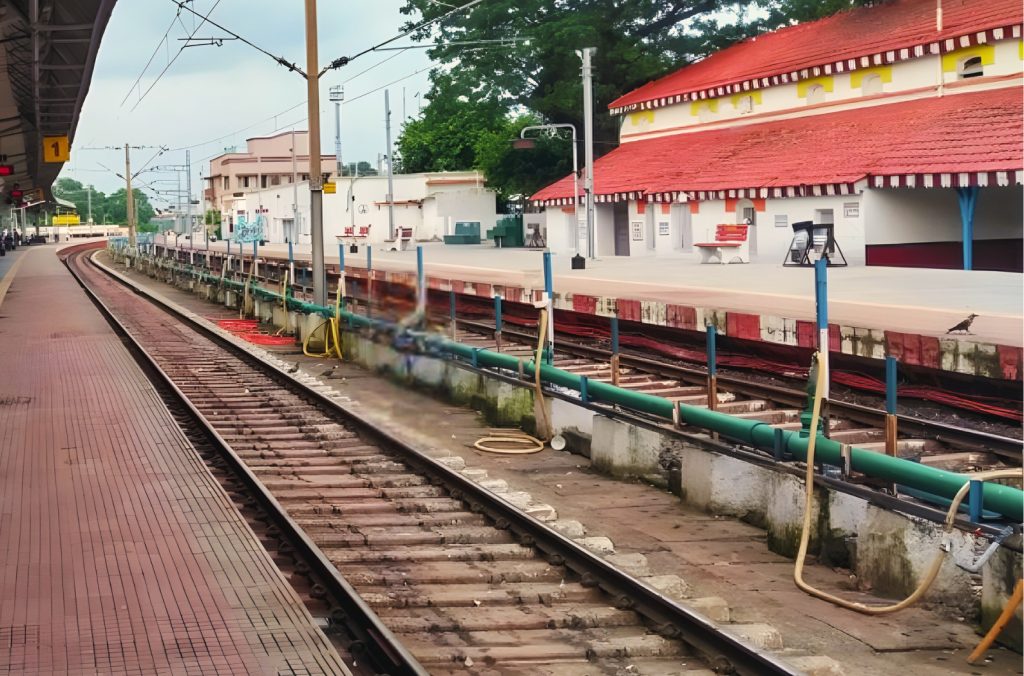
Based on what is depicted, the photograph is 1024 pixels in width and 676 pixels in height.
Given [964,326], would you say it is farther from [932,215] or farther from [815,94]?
[815,94]

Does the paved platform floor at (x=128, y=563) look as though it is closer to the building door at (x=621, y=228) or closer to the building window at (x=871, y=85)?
the building window at (x=871, y=85)

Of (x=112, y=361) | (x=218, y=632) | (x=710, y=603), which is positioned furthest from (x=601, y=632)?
(x=112, y=361)

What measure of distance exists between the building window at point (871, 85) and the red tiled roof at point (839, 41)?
832 millimetres

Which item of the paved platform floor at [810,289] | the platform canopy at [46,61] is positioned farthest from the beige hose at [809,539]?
the platform canopy at [46,61]

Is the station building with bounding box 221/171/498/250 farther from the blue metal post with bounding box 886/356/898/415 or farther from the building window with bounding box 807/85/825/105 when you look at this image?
the blue metal post with bounding box 886/356/898/415

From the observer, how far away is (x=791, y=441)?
30.4ft

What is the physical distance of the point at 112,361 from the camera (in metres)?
21.6

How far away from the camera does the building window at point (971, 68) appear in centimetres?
3219

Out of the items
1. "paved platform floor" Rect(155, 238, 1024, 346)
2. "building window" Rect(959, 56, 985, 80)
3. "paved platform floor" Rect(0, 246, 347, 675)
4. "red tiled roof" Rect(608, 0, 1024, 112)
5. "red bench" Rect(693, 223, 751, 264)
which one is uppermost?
"red tiled roof" Rect(608, 0, 1024, 112)

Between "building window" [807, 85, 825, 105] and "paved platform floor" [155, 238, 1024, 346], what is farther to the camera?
"building window" [807, 85, 825, 105]

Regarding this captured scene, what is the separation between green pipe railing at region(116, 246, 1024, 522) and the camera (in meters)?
7.33

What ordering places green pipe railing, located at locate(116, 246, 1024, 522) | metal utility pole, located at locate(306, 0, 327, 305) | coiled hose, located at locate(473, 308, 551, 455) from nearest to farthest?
green pipe railing, located at locate(116, 246, 1024, 522) < coiled hose, located at locate(473, 308, 551, 455) < metal utility pole, located at locate(306, 0, 327, 305)

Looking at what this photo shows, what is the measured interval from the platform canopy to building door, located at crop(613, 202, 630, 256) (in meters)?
18.4

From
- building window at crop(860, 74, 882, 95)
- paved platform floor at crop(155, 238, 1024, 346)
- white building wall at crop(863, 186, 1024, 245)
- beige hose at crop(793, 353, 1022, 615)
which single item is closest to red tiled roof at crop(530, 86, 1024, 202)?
building window at crop(860, 74, 882, 95)
